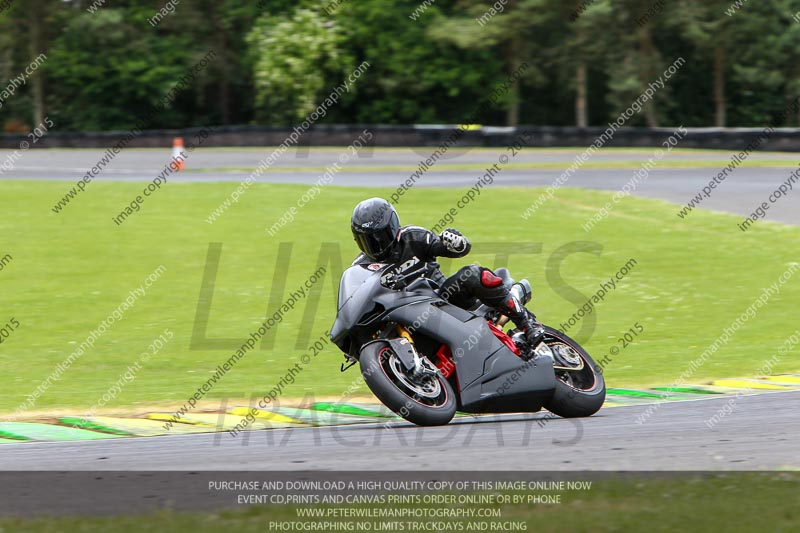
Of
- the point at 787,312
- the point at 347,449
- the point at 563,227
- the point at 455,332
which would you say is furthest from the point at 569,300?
the point at 347,449

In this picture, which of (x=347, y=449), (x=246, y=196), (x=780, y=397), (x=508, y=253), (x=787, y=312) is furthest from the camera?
(x=246, y=196)

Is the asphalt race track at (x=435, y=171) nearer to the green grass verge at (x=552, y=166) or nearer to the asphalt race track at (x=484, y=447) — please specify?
the green grass verge at (x=552, y=166)

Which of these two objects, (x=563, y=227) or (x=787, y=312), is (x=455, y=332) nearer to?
(x=787, y=312)

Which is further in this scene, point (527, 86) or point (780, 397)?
point (527, 86)

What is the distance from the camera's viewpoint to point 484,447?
24.0 feet

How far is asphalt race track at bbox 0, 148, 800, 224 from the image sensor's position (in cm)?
2452

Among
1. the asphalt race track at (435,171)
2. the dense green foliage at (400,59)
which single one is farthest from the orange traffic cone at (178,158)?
the dense green foliage at (400,59)

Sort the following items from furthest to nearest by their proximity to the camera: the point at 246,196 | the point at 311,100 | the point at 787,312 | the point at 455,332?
the point at 311,100
the point at 246,196
the point at 787,312
the point at 455,332

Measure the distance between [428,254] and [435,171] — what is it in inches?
837

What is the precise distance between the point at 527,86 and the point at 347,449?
41.1 metres

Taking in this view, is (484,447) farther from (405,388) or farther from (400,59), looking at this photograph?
(400,59)
